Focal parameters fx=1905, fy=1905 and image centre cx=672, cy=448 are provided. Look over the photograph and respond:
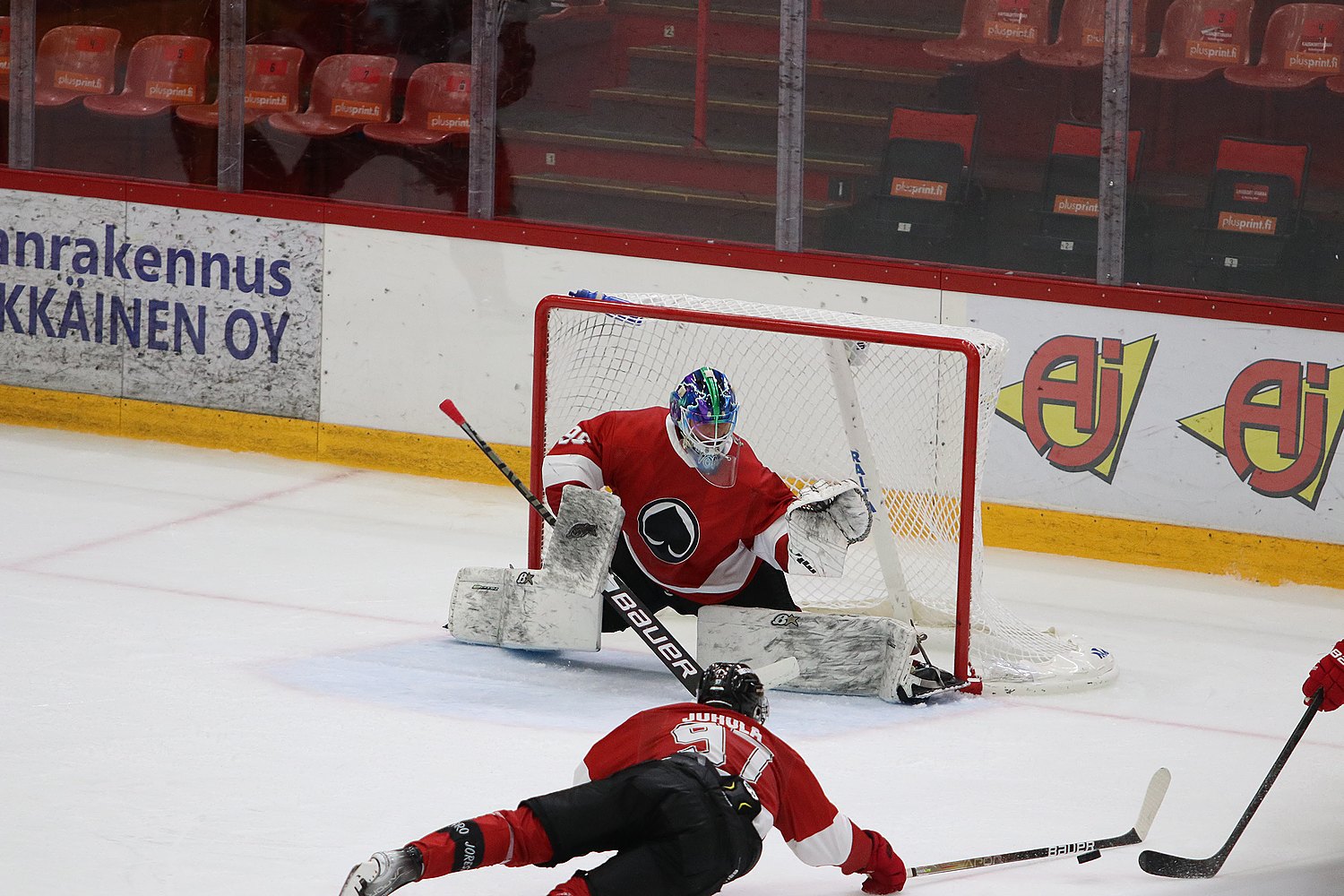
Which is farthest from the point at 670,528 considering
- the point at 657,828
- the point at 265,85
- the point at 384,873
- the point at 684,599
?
the point at 265,85

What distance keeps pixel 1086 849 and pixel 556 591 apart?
168 centimetres

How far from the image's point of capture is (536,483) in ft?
17.6

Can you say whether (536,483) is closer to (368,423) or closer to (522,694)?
(522,694)

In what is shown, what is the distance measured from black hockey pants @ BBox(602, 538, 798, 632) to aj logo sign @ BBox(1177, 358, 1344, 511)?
1.80 metres

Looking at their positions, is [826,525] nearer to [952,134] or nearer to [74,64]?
[952,134]

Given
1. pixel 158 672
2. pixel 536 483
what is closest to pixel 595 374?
pixel 536 483

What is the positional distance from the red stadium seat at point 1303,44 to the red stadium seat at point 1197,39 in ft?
0.32

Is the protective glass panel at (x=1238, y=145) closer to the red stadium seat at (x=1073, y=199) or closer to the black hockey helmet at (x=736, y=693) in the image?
the red stadium seat at (x=1073, y=199)

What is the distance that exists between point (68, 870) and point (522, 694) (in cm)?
143

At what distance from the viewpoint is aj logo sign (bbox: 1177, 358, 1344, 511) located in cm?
592

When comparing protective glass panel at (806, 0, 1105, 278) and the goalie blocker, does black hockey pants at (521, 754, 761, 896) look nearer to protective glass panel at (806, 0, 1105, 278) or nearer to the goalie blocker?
the goalie blocker

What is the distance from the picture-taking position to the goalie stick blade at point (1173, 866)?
3.82 m

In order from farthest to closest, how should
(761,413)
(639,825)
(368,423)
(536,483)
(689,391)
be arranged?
(368,423)
(761,413)
(536,483)
(689,391)
(639,825)

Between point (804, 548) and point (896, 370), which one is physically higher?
point (896, 370)
